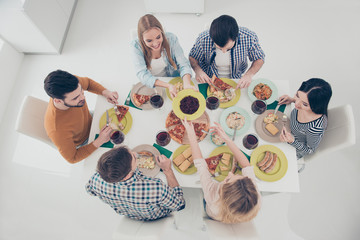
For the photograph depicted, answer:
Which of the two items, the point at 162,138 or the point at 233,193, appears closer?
the point at 233,193

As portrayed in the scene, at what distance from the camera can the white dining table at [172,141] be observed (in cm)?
159

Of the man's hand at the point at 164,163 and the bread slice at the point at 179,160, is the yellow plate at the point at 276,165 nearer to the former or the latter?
the bread slice at the point at 179,160

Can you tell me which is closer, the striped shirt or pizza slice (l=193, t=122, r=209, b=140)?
the striped shirt

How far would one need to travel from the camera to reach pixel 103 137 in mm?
1717

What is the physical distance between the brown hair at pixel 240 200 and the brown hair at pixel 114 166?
588mm

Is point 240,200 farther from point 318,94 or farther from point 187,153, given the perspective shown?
point 318,94

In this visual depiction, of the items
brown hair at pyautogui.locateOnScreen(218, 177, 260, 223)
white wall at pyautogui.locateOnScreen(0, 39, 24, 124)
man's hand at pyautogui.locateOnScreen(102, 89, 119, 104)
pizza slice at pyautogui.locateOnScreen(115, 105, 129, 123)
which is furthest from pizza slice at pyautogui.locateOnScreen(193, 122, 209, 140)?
white wall at pyautogui.locateOnScreen(0, 39, 24, 124)

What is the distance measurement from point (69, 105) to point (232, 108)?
4.03 ft

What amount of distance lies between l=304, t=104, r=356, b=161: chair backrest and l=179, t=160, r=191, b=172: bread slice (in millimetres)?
1067

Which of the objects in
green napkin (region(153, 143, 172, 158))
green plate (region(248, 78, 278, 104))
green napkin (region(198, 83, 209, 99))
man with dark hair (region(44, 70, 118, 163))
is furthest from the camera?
green napkin (region(198, 83, 209, 99))

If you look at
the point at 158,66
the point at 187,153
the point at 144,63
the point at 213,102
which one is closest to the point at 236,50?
the point at 213,102

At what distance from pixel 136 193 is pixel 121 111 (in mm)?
723

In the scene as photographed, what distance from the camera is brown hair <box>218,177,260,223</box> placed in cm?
124

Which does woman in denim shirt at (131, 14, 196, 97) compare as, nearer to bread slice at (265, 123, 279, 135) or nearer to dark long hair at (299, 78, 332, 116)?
bread slice at (265, 123, 279, 135)
